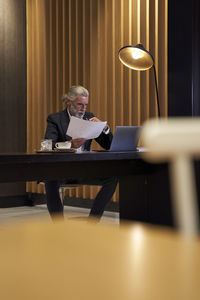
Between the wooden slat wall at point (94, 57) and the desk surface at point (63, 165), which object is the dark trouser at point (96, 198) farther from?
the wooden slat wall at point (94, 57)

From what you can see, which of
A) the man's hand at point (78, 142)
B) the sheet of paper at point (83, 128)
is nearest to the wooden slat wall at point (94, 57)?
the man's hand at point (78, 142)

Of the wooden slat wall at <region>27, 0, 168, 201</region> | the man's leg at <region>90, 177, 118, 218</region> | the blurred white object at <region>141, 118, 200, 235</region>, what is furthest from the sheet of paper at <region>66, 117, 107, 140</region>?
the blurred white object at <region>141, 118, 200, 235</region>

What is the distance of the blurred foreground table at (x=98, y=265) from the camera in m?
0.41

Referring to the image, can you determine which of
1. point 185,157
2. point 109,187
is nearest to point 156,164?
point 109,187

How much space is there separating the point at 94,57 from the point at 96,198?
2.37 metres

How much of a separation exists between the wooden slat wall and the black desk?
200 cm

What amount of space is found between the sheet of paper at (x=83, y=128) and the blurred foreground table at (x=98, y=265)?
2409 mm

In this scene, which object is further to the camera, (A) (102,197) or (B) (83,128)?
(A) (102,197)

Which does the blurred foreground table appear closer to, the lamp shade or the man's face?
the lamp shade

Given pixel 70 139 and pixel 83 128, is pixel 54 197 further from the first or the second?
pixel 83 128

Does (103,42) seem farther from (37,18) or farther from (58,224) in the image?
(58,224)

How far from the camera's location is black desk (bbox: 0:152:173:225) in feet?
8.59

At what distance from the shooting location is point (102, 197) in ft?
13.2

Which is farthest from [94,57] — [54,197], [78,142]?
[78,142]
